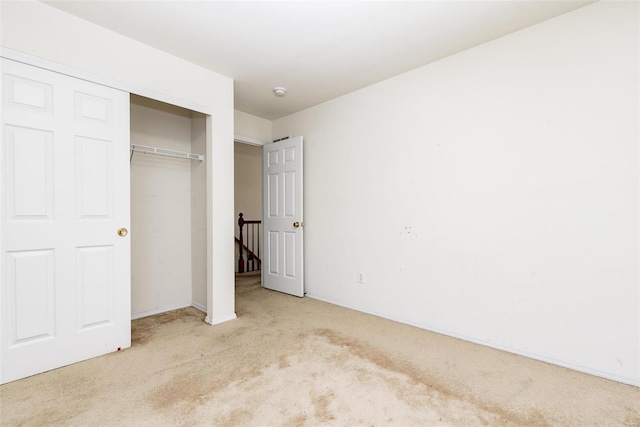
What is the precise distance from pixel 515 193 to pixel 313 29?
2040mm

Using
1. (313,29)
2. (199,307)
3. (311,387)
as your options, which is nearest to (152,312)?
(199,307)

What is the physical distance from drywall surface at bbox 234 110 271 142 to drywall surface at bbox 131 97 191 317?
698mm

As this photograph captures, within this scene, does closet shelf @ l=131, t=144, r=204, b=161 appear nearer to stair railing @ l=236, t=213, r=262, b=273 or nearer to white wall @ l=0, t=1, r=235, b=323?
white wall @ l=0, t=1, r=235, b=323

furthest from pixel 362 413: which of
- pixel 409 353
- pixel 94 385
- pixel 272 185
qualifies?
pixel 272 185

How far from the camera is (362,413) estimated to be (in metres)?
1.62

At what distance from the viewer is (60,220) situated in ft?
6.90

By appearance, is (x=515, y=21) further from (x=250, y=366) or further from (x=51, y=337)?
(x=51, y=337)

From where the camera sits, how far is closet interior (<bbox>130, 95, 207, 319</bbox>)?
10.2 ft

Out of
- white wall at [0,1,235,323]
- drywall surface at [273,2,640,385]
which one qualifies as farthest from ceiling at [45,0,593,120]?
drywall surface at [273,2,640,385]

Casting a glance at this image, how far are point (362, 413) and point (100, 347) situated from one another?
204 centimetres

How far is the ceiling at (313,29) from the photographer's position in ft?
6.64

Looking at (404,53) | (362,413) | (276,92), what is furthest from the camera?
(276,92)

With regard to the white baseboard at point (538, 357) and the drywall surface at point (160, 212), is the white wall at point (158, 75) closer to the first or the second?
the drywall surface at point (160, 212)

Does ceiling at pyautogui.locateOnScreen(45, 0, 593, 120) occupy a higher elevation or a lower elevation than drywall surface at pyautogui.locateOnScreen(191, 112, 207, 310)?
higher
